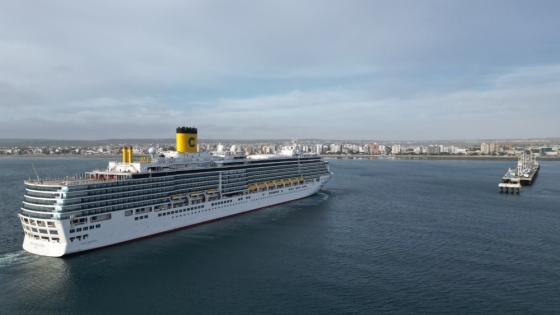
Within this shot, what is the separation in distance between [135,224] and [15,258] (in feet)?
19.2

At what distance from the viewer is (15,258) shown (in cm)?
1927

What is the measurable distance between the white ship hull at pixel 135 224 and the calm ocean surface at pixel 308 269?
1.71 feet

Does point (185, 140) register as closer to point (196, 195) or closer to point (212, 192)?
point (212, 192)

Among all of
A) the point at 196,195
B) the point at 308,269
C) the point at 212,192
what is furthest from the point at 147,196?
the point at 308,269

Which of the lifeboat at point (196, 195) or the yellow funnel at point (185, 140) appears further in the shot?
the yellow funnel at point (185, 140)

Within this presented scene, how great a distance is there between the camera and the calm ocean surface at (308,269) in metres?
14.8

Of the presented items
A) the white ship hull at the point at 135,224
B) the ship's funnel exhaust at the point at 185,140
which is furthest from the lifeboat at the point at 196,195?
the ship's funnel exhaust at the point at 185,140

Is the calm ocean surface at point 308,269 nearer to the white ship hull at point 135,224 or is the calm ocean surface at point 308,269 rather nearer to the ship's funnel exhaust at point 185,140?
the white ship hull at point 135,224

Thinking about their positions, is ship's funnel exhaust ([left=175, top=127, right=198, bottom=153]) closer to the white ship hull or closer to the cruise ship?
the cruise ship

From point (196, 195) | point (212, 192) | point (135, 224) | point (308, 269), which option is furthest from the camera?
point (212, 192)

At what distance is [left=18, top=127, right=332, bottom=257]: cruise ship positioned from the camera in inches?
770

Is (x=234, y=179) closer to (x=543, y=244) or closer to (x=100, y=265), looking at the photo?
(x=100, y=265)

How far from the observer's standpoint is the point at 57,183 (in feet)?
68.5

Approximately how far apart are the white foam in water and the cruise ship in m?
0.34
